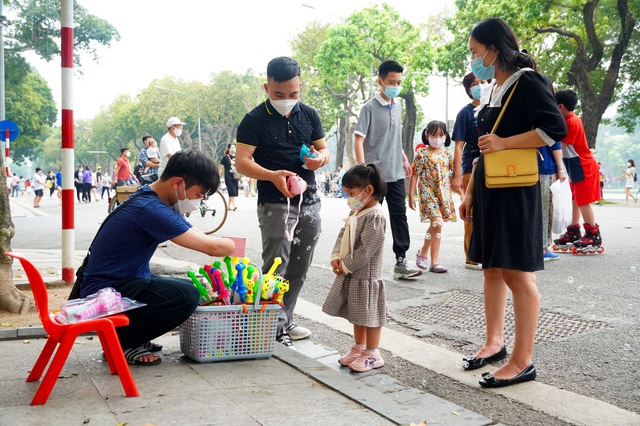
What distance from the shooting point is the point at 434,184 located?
720 cm

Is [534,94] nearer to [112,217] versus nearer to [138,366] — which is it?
[112,217]

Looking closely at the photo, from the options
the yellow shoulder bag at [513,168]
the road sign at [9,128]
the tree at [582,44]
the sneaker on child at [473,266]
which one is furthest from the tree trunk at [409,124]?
the yellow shoulder bag at [513,168]

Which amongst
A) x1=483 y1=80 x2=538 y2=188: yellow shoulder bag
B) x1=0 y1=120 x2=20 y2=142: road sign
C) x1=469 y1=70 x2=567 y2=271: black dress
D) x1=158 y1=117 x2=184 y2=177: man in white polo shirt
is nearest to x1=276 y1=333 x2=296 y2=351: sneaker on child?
x1=469 y1=70 x2=567 y2=271: black dress

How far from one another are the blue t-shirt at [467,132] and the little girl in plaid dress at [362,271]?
298 centimetres

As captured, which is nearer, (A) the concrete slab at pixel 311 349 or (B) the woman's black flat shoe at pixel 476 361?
(B) the woman's black flat shoe at pixel 476 361

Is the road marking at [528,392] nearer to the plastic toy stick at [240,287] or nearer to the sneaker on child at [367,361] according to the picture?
the sneaker on child at [367,361]

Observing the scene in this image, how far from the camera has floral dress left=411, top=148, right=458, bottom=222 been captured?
7.15 meters

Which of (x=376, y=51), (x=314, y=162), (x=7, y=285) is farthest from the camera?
(x=376, y=51)

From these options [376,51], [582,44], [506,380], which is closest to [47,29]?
[376,51]

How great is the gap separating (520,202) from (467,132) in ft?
11.2

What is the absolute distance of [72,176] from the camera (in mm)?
5867

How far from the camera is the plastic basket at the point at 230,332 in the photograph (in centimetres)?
369

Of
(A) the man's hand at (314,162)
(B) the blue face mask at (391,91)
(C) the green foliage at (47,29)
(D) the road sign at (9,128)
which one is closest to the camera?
(A) the man's hand at (314,162)

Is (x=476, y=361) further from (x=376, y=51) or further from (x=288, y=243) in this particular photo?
(x=376, y=51)
